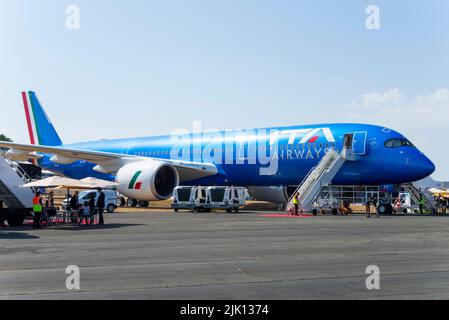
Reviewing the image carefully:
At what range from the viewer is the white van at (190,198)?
31812 mm

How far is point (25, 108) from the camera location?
45.6 m

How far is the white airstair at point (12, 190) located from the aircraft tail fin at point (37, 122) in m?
24.1

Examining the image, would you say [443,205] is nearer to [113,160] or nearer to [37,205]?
[113,160]

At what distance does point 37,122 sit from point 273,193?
66.9ft

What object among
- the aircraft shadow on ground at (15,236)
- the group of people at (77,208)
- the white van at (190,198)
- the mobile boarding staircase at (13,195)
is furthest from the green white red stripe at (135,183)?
the aircraft shadow on ground at (15,236)

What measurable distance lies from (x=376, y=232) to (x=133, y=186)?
16302 mm

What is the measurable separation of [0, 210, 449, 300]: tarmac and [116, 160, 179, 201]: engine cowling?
11888 mm

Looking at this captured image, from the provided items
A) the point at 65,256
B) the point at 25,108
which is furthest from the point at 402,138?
the point at 25,108

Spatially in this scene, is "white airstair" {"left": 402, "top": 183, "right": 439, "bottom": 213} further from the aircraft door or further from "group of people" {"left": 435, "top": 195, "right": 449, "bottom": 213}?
the aircraft door

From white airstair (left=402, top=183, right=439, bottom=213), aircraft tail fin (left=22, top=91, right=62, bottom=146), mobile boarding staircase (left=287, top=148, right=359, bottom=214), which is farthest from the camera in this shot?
aircraft tail fin (left=22, top=91, right=62, bottom=146)

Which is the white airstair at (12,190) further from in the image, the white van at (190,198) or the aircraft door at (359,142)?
the aircraft door at (359,142)

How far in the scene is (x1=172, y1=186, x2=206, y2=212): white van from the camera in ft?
104

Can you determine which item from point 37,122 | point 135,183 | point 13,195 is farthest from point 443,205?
point 37,122

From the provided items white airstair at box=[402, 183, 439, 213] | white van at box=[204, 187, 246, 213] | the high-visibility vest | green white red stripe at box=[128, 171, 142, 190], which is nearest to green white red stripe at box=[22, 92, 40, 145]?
green white red stripe at box=[128, 171, 142, 190]
